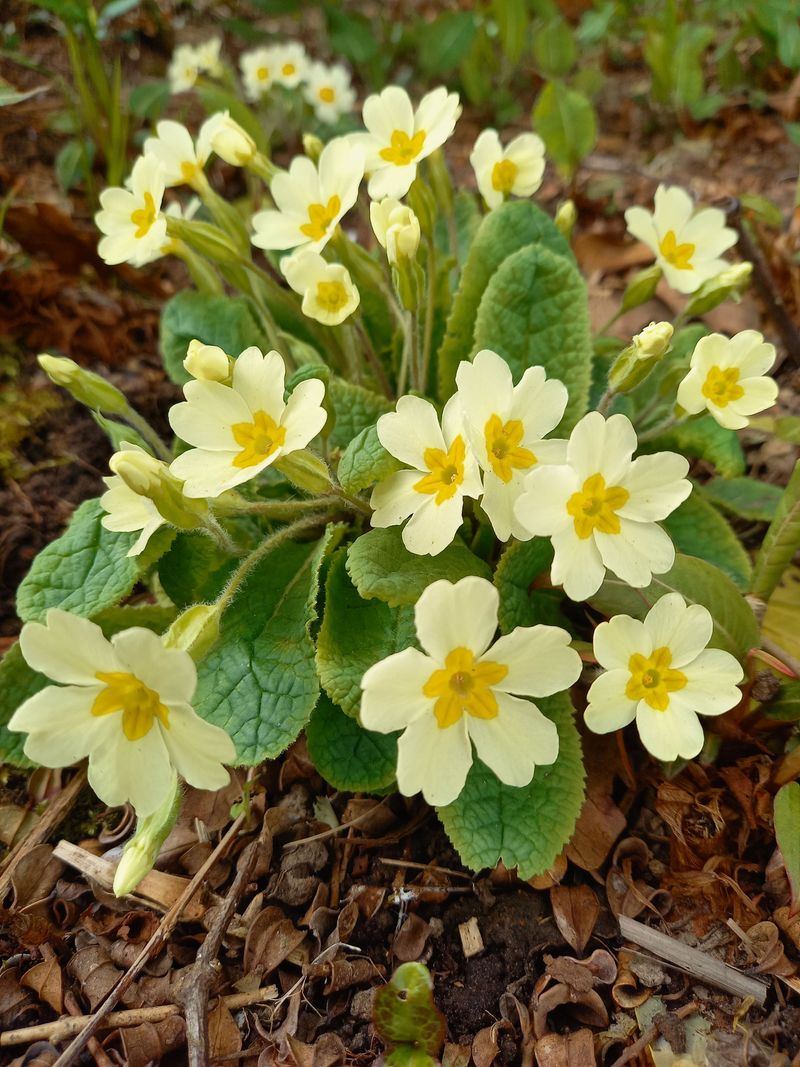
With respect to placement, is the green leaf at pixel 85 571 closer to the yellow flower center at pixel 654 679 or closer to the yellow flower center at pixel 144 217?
the yellow flower center at pixel 144 217

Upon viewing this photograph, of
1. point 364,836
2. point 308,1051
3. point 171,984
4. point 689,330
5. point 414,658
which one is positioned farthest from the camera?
point 689,330

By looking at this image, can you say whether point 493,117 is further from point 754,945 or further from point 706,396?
point 754,945

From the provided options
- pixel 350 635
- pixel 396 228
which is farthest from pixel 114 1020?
pixel 396 228

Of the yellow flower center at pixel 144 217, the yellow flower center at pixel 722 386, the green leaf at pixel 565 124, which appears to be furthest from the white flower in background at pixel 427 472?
the green leaf at pixel 565 124

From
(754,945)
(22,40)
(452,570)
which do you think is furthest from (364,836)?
(22,40)

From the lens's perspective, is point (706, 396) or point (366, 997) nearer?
point (366, 997)

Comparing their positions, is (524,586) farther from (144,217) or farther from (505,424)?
(144,217)
